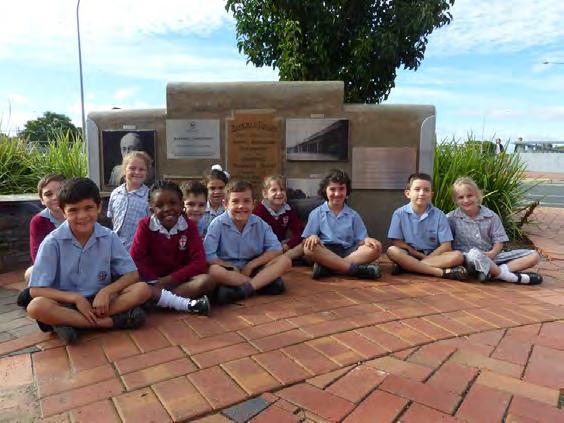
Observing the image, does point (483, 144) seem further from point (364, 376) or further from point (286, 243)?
point (364, 376)

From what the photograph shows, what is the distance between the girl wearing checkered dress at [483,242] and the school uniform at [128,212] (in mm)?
2851

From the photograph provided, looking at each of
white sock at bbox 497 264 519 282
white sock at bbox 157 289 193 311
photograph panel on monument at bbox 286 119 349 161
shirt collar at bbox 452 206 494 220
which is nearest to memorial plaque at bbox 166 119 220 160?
photograph panel on monument at bbox 286 119 349 161

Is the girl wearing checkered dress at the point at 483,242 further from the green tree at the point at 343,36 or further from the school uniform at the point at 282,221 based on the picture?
the green tree at the point at 343,36

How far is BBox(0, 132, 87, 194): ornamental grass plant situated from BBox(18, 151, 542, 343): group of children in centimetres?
297

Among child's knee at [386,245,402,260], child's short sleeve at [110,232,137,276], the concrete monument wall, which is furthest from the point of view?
the concrete monument wall

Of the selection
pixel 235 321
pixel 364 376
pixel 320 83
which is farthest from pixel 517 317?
pixel 320 83

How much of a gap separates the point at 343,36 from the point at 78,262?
645 cm

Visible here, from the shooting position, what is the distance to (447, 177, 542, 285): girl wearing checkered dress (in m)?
4.12

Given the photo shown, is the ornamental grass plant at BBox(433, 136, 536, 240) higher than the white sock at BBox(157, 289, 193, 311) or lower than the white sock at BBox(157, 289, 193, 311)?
higher

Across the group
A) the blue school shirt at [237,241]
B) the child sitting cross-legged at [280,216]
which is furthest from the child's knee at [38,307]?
the child sitting cross-legged at [280,216]

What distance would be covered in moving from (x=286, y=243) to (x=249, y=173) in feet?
3.84

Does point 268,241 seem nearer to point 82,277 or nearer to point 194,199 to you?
point 194,199

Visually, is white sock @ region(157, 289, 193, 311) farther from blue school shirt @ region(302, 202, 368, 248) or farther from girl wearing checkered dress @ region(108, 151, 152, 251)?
blue school shirt @ region(302, 202, 368, 248)

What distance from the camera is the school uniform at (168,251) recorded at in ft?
10.9
